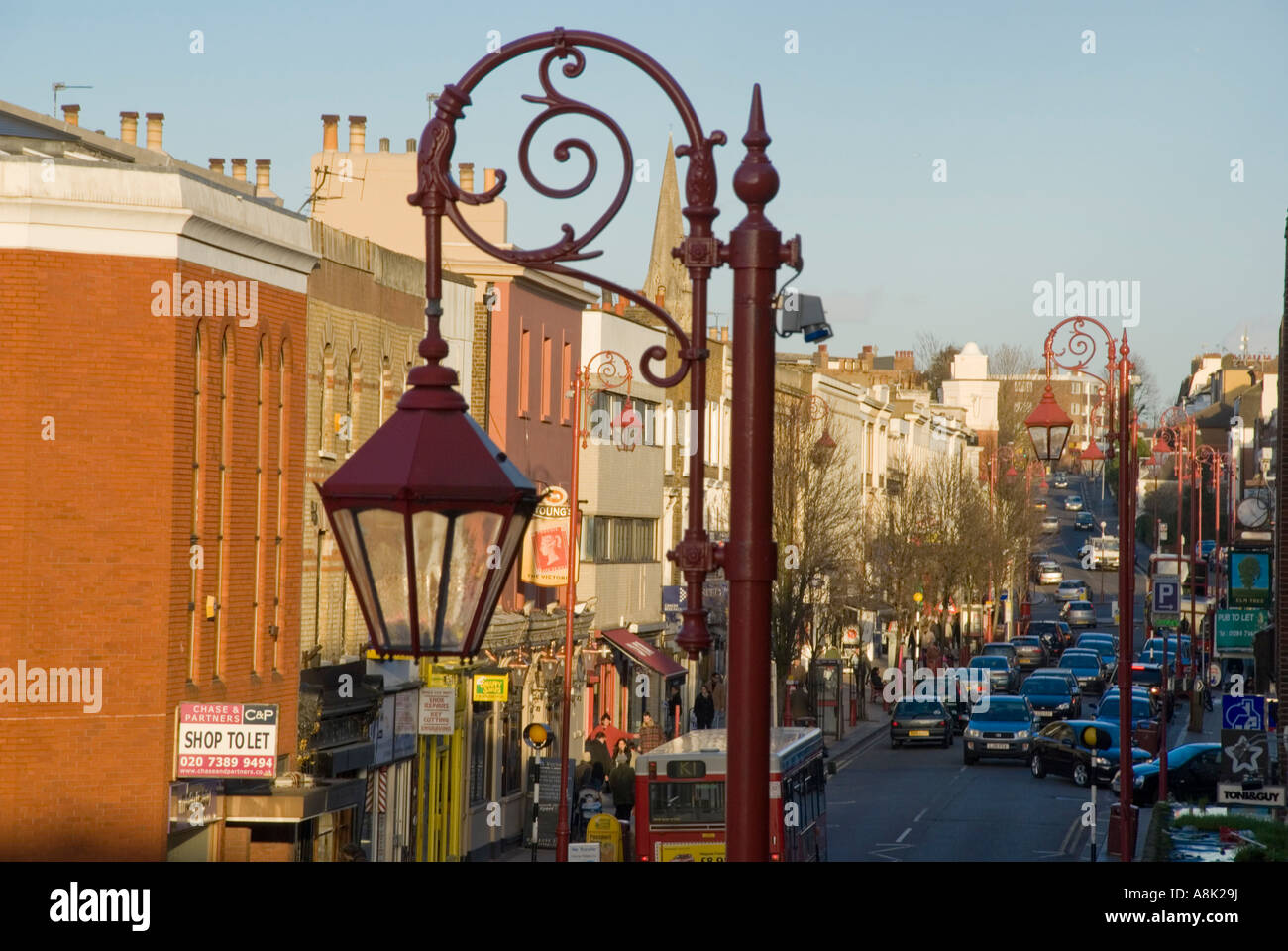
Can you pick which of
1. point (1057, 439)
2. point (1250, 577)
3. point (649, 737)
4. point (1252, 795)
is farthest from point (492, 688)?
point (1250, 577)

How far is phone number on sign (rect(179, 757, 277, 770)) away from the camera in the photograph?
2355cm

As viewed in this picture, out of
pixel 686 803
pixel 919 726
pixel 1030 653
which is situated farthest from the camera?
pixel 1030 653

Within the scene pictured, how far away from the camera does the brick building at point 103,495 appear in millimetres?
22797

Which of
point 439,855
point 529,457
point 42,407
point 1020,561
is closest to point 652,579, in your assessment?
point 529,457

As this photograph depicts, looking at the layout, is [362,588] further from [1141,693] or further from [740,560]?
[1141,693]

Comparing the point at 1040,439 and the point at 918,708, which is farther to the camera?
the point at 918,708

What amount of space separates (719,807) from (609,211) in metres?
20.2

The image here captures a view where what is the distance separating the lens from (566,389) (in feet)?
144

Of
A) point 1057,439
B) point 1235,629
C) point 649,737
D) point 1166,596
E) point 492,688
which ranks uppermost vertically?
point 1057,439

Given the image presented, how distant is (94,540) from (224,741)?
291 centimetres

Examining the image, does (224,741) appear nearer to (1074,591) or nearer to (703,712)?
(703,712)

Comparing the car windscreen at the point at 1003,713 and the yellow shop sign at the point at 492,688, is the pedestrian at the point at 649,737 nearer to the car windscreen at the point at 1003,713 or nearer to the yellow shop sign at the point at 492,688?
the yellow shop sign at the point at 492,688

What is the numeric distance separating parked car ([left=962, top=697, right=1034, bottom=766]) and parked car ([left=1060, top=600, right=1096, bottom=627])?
1833 inches
